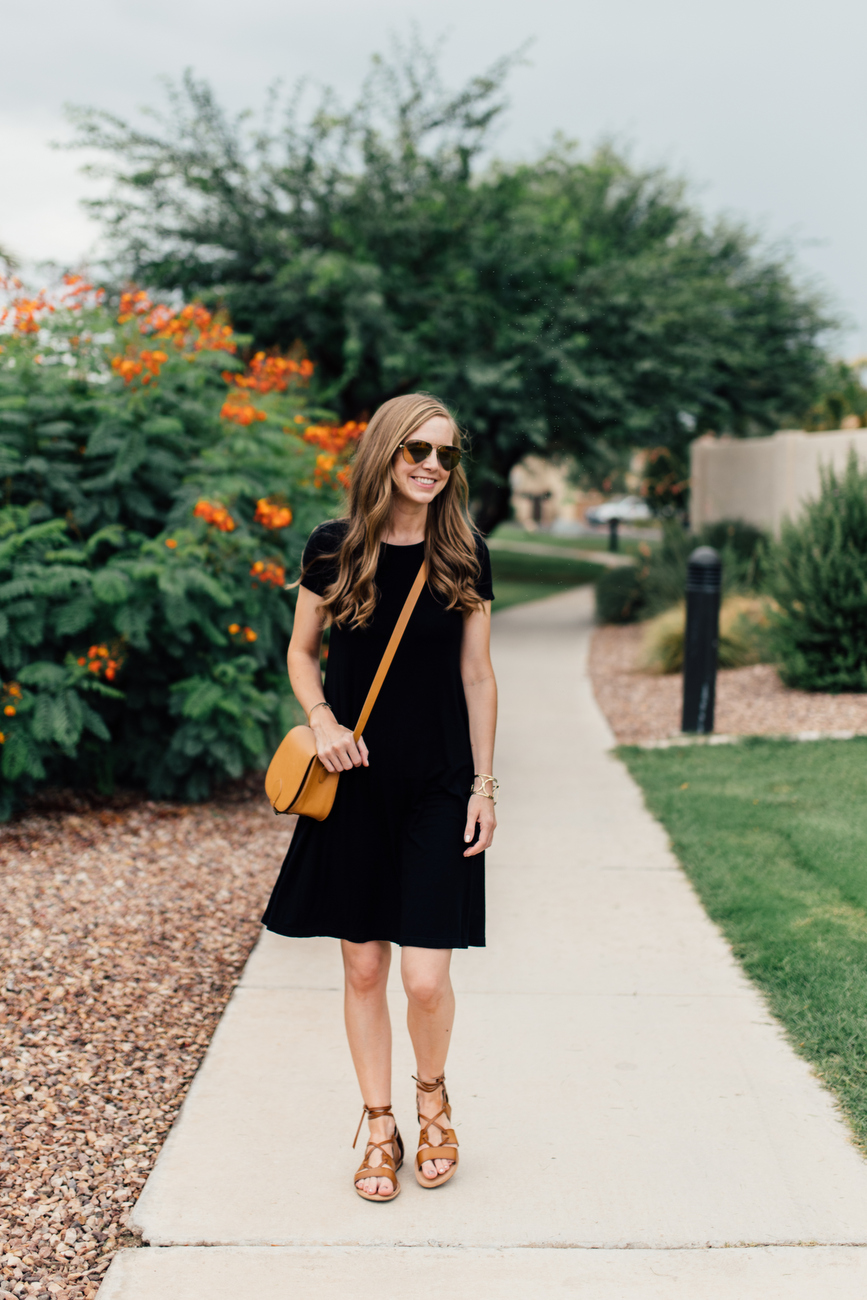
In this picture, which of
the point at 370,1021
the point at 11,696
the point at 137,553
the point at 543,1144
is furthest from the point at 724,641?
the point at 370,1021

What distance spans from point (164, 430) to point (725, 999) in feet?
12.1

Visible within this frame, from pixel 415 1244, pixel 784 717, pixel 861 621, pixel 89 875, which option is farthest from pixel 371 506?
pixel 861 621

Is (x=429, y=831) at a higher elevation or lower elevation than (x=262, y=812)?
higher

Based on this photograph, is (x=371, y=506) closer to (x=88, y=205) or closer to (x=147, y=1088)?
(x=147, y=1088)

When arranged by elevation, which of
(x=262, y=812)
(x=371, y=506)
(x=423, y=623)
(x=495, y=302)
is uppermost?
(x=495, y=302)

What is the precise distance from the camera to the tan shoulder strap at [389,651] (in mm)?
2703

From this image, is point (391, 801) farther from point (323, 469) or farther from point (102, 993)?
point (323, 469)

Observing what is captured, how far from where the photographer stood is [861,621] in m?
8.77

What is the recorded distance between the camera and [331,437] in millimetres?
7531

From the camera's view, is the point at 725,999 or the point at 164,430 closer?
the point at 725,999

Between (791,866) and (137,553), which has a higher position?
(137,553)

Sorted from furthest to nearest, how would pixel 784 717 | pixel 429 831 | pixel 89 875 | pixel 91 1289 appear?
pixel 784 717
pixel 89 875
pixel 429 831
pixel 91 1289

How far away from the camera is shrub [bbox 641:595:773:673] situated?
1084 centimetres

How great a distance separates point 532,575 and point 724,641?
56.2ft
